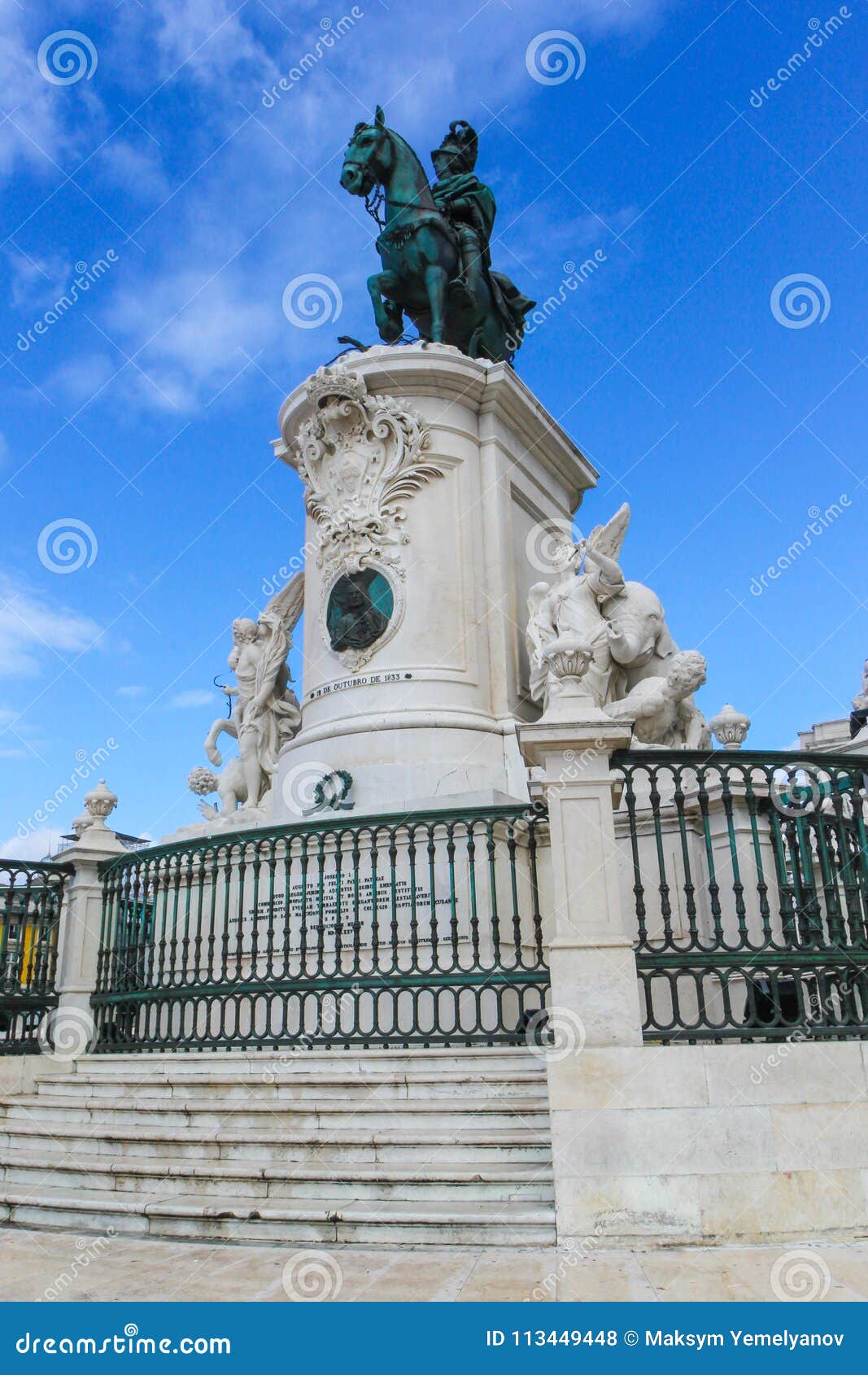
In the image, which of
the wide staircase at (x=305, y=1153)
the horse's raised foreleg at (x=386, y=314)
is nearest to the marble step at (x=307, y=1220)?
the wide staircase at (x=305, y=1153)

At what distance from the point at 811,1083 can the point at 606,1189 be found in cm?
127

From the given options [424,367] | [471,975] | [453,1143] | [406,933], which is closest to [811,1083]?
[453,1143]

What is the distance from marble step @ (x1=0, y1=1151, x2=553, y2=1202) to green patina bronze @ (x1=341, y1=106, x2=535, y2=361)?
10.7m

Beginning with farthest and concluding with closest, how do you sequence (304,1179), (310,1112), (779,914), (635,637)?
(635,637)
(779,914)
(310,1112)
(304,1179)

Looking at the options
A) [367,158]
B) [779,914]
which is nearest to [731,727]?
[779,914]

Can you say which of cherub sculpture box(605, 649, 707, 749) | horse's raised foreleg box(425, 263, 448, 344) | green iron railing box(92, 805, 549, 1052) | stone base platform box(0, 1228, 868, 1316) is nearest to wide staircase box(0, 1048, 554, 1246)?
stone base platform box(0, 1228, 868, 1316)

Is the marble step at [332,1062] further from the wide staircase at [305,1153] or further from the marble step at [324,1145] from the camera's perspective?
the marble step at [324,1145]

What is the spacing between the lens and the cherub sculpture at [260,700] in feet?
46.6

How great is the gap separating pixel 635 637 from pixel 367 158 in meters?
7.62

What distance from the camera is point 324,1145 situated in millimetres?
6367

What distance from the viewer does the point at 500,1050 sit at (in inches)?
282

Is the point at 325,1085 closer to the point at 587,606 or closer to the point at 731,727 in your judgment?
the point at 731,727

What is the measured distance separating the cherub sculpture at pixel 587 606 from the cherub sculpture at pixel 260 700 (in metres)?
4.12

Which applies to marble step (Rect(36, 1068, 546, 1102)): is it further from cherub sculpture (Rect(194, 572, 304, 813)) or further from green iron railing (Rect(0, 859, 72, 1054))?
cherub sculpture (Rect(194, 572, 304, 813))
